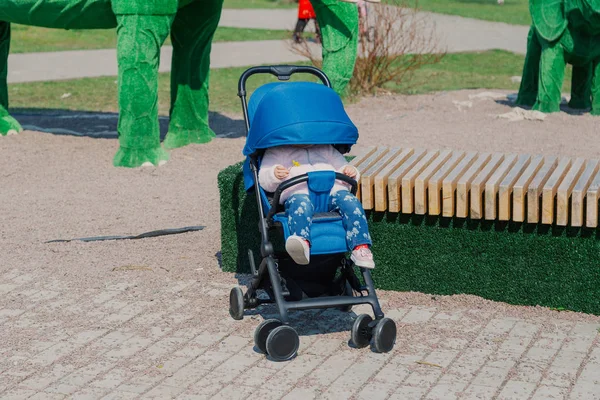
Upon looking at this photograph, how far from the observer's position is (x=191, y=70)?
1060cm

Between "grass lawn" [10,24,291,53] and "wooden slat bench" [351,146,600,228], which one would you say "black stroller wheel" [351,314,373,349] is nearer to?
"wooden slat bench" [351,146,600,228]

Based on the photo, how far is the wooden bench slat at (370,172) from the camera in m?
6.18

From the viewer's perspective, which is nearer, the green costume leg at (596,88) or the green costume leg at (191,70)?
the green costume leg at (191,70)

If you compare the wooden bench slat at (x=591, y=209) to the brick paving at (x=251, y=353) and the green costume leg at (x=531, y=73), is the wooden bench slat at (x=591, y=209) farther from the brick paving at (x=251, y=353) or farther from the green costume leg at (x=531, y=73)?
the green costume leg at (x=531, y=73)

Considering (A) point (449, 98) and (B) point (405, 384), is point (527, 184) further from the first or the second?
(A) point (449, 98)

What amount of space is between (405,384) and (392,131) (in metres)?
6.85

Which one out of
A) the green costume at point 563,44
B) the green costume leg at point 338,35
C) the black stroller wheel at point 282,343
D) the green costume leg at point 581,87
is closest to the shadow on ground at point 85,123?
the green costume leg at point 338,35

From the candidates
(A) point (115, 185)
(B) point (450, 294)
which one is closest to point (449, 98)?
(A) point (115, 185)

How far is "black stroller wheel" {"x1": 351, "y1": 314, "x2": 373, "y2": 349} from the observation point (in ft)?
17.4

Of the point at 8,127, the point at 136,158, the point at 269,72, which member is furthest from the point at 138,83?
the point at 269,72

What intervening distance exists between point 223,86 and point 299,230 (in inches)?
389

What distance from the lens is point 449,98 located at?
13570mm

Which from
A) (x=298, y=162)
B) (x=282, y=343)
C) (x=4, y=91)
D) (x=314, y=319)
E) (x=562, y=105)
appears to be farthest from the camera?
(x=562, y=105)

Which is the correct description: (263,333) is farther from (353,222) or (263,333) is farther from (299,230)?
(353,222)
